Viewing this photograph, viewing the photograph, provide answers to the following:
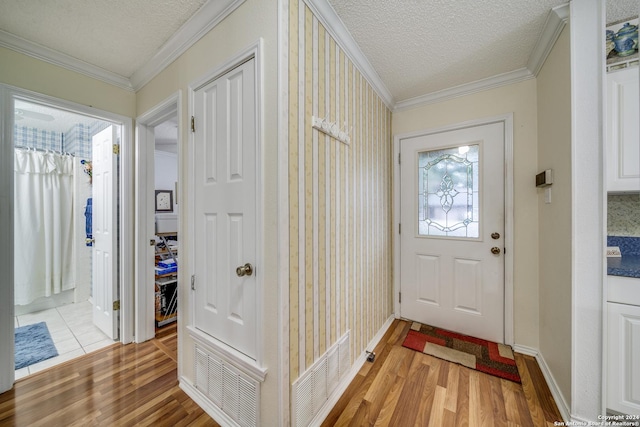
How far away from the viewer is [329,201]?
1437mm

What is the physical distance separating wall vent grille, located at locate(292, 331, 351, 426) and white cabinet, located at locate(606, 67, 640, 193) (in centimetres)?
190

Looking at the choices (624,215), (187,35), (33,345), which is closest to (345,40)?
(187,35)

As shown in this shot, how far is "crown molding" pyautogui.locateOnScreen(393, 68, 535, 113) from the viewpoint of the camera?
193cm

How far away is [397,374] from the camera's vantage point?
171 centimetres

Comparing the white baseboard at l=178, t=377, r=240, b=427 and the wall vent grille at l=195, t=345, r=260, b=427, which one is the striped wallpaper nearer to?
the wall vent grille at l=195, t=345, r=260, b=427

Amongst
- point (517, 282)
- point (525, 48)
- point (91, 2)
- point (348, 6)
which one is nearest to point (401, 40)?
point (348, 6)

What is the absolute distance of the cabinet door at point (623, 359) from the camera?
1174 mm

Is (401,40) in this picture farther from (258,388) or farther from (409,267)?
(258,388)

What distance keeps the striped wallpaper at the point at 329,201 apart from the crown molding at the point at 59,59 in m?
1.97

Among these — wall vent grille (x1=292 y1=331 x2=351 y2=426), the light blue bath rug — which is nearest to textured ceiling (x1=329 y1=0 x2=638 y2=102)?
wall vent grille (x1=292 y1=331 x2=351 y2=426)

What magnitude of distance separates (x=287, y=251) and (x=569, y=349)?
1.72m

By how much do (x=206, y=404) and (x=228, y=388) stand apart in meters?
0.29

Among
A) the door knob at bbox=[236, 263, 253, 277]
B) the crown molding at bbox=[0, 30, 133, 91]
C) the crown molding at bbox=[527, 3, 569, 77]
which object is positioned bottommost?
the door knob at bbox=[236, 263, 253, 277]

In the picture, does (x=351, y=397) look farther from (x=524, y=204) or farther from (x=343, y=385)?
(x=524, y=204)
